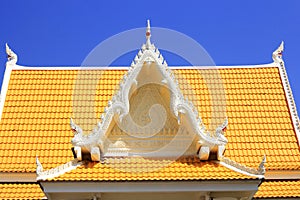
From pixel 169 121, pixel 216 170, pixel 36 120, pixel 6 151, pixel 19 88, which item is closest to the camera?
pixel 216 170

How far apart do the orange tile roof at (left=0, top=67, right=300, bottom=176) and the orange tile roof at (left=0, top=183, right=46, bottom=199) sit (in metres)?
0.46

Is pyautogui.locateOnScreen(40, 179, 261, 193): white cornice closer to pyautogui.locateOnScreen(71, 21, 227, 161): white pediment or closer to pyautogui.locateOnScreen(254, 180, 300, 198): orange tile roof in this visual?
pyautogui.locateOnScreen(71, 21, 227, 161): white pediment

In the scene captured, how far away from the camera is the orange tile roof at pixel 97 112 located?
13.9 metres

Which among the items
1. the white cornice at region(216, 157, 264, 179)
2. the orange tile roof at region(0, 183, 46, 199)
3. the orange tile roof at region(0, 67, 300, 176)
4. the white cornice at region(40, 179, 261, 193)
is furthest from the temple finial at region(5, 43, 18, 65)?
the white cornice at region(216, 157, 264, 179)

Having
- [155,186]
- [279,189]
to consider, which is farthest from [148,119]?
[279,189]

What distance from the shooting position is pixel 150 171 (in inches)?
425

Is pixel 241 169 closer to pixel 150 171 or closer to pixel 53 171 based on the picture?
pixel 150 171

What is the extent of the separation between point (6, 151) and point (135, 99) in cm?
421

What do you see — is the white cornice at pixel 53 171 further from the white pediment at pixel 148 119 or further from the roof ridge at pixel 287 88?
the roof ridge at pixel 287 88

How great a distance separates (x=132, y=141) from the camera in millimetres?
11469

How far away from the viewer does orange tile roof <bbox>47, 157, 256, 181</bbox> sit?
10461mm

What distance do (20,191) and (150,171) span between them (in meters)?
3.72

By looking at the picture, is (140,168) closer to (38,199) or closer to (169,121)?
(169,121)

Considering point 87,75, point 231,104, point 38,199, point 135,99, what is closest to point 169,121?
point 135,99
